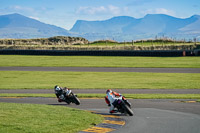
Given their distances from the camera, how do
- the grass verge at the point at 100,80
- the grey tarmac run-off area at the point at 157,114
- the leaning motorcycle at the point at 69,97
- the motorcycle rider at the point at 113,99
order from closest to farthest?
the grey tarmac run-off area at the point at 157,114, the motorcycle rider at the point at 113,99, the leaning motorcycle at the point at 69,97, the grass verge at the point at 100,80

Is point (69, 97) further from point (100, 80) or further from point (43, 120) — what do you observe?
point (100, 80)

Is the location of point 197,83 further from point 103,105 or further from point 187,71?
point 103,105

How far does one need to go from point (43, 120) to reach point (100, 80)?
23446 mm

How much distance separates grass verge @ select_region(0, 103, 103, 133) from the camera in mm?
13409

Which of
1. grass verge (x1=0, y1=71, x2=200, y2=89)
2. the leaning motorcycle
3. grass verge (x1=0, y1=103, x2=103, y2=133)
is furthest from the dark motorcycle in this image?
grass verge (x1=0, y1=71, x2=200, y2=89)

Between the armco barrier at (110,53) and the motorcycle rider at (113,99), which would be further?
the armco barrier at (110,53)

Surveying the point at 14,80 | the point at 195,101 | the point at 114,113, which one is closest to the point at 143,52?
the point at 14,80

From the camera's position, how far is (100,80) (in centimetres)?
3828

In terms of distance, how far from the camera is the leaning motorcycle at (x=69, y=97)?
2133 cm

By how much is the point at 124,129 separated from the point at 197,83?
22138 mm

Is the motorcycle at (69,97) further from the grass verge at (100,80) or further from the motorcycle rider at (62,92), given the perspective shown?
the grass verge at (100,80)

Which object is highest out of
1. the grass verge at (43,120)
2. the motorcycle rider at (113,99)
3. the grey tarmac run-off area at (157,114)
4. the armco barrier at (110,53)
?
the armco barrier at (110,53)

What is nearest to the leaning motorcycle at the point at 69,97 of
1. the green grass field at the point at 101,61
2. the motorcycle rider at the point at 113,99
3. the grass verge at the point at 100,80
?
the motorcycle rider at the point at 113,99

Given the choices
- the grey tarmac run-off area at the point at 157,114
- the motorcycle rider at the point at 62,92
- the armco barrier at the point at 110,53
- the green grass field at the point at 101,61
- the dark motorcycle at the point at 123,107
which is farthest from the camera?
the armco barrier at the point at 110,53
